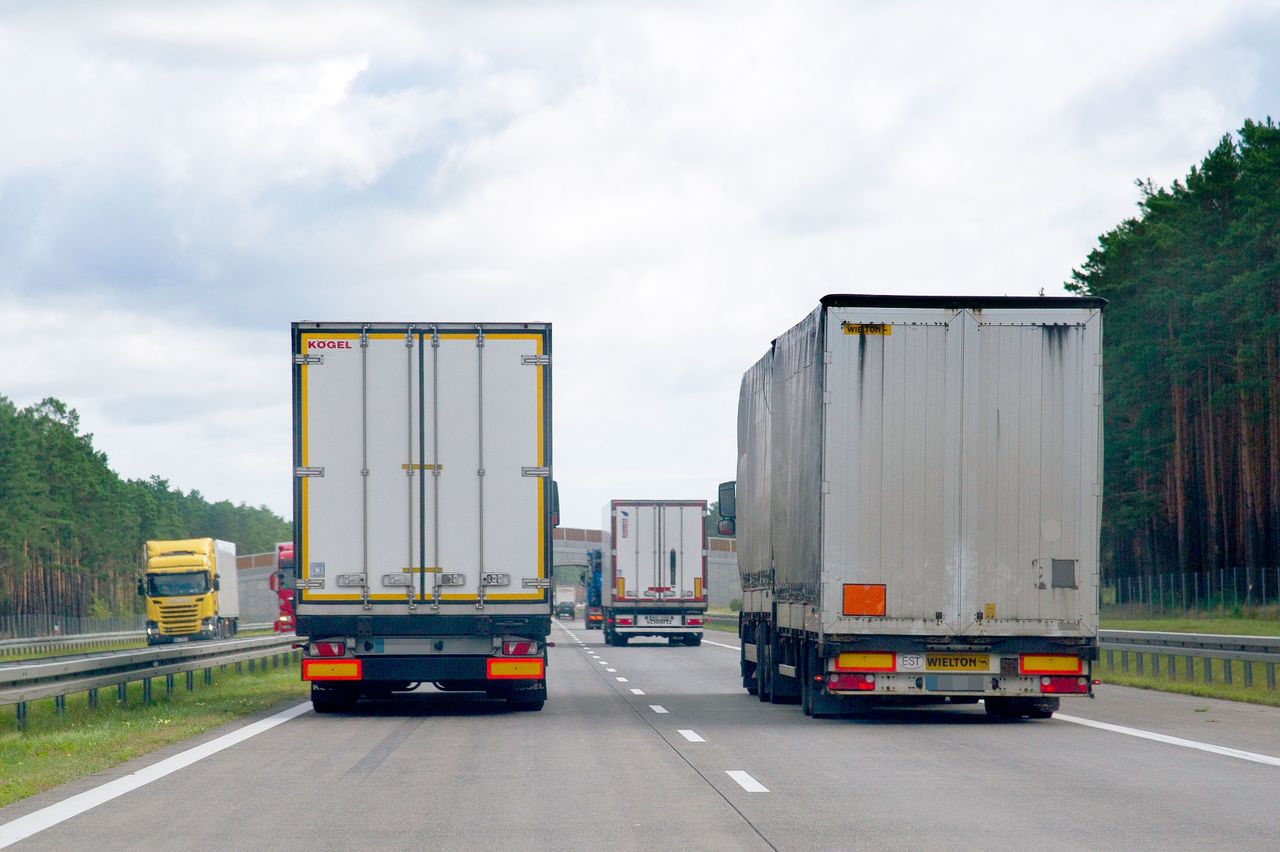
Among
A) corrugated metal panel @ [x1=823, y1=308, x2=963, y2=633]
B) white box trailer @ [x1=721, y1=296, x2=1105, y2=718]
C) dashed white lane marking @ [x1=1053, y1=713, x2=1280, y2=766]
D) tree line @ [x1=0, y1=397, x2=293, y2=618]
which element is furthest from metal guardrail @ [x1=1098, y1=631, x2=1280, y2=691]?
tree line @ [x1=0, y1=397, x2=293, y2=618]

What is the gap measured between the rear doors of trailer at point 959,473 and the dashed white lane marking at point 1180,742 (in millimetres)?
1035

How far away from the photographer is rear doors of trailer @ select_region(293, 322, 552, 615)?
1819cm

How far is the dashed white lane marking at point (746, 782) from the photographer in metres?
11.0

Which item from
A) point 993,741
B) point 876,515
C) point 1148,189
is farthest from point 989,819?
point 1148,189

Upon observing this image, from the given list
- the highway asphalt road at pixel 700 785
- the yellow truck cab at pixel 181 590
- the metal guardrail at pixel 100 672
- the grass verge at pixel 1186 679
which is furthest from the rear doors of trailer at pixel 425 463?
the yellow truck cab at pixel 181 590

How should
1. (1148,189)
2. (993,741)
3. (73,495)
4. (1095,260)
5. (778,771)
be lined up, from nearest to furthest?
(778,771) → (993,741) → (1148,189) → (1095,260) → (73,495)

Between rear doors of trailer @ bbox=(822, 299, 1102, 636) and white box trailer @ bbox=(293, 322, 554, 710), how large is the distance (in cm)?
367

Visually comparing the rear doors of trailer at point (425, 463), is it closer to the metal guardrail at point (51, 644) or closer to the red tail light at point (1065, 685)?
the red tail light at point (1065, 685)

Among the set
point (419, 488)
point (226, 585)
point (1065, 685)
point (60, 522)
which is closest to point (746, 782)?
point (1065, 685)

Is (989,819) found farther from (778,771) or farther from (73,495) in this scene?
(73,495)

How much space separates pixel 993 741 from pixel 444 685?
23.1 feet

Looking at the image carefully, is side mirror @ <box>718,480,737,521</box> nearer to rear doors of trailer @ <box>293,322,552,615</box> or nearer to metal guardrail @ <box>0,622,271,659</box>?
rear doors of trailer @ <box>293,322,552,615</box>

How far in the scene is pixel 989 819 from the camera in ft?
31.5

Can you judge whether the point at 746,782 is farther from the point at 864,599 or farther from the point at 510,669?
the point at 510,669
